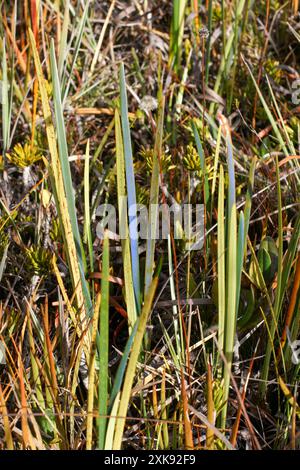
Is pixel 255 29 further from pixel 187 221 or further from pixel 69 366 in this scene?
pixel 69 366

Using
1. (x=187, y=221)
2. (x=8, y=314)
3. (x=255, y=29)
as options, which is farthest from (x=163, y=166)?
(x=255, y=29)

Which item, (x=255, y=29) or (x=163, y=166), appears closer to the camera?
(x=163, y=166)

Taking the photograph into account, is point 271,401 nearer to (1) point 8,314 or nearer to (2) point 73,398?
(2) point 73,398

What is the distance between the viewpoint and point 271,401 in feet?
3.46

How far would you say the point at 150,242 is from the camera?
0.95 m

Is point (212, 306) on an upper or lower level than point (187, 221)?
lower

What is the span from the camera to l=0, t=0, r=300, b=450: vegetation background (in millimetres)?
905

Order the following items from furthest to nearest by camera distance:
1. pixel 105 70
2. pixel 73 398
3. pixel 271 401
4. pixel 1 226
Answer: pixel 105 70 → pixel 1 226 → pixel 271 401 → pixel 73 398

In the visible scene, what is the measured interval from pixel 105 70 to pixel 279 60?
41 cm

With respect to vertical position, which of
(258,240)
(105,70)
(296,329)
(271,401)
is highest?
(105,70)

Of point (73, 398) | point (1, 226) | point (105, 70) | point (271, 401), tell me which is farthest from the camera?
point (105, 70)

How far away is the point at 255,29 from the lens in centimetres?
156

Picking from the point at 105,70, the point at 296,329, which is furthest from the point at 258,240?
the point at 105,70

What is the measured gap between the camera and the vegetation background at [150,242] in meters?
0.91
